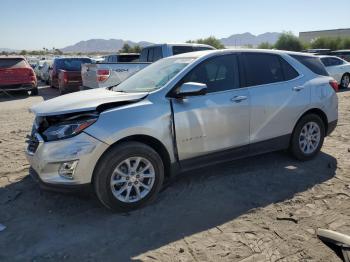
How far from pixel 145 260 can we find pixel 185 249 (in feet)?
1.30

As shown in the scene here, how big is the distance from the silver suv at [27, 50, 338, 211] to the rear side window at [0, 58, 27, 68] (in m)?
11.4

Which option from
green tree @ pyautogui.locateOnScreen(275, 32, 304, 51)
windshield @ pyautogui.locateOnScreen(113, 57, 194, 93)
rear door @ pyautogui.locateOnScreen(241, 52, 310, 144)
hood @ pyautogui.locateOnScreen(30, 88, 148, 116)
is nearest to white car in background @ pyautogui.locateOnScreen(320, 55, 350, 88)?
rear door @ pyautogui.locateOnScreen(241, 52, 310, 144)

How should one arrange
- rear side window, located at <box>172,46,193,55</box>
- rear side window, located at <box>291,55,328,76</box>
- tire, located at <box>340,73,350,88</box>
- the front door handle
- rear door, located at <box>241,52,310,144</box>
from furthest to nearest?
tire, located at <box>340,73,350,88</box> < rear side window, located at <box>172,46,193,55</box> < rear side window, located at <box>291,55,328,76</box> < rear door, located at <box>241,52,310,144</box> < the front door handle

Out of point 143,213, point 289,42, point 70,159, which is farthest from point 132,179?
point 289,42

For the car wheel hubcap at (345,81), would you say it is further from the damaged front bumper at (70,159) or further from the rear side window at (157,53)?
the damaged front bumper at (70,159)

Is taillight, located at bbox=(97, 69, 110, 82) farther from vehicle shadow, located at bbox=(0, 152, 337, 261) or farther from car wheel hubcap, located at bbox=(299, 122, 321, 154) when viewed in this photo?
car wheel hubcap, located at bbox=(299, 122, 321, 154)

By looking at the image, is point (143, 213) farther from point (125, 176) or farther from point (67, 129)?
point (67, 129)

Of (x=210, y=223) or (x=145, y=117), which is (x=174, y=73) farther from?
(x=210, y=223)

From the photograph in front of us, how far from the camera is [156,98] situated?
4.44 meters

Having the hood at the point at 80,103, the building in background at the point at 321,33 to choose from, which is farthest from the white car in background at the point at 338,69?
the building in background at the point at 321,33

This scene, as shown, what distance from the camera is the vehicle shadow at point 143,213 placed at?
3646mm

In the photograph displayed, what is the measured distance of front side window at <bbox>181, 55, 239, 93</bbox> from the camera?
480cm

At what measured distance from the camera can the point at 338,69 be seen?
1636cm

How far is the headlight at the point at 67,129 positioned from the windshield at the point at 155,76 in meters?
1.00
